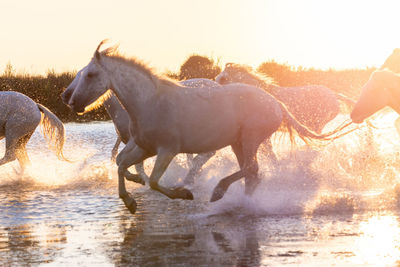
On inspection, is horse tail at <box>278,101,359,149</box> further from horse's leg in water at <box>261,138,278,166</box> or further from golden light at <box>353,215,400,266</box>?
horse's leg in water at <box>261,138,278,166</box>

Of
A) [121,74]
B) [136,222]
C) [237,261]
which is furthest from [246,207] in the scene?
[237,261]

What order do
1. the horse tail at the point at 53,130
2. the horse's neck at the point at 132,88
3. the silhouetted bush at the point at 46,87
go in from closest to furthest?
the horse's neck at the point at 132,88, the horse tail at the point at 53,130, the silhouetted bush at the point at 46,87

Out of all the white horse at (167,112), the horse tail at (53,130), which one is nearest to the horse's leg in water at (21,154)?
the horse tail at (53,130)

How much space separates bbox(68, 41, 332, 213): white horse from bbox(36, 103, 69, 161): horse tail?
4.98 meters

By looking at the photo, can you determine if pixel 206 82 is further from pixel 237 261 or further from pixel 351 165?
pixel 237 261

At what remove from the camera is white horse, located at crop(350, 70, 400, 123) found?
762 centimetres

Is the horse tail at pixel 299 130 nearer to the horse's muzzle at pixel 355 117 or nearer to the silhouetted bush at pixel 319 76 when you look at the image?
the horse's muzzle at pixel 355 117

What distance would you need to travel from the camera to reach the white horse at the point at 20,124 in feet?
40.0

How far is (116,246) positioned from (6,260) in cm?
90

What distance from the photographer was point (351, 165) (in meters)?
11.3

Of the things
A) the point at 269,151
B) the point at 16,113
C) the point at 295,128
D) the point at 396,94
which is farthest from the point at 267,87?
the point at 396,94

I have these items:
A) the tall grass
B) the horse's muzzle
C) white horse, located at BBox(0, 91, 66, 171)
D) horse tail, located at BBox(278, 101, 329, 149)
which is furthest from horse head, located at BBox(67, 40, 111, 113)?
the tall grass

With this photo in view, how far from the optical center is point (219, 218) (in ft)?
24.5

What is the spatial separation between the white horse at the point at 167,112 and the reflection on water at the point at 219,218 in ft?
1.76
